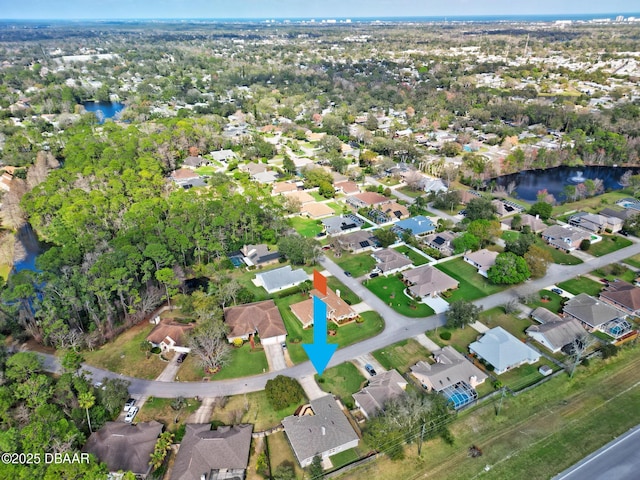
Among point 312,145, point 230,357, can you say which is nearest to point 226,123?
point 312,145

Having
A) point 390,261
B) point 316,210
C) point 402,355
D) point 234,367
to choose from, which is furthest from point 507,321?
point 316,210

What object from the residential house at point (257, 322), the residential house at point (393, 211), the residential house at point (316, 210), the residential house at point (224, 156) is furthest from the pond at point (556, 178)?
the residential house at point (224, 156)

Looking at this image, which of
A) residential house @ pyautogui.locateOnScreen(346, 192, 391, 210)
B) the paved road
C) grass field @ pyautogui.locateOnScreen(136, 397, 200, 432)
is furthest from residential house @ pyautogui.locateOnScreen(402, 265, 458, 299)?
grass field @ pyautogui.locateOnScreen(136, 397, 200, 432)

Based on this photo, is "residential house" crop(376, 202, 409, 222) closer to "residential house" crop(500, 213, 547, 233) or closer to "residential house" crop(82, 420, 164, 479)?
"residential house" crop(500, 213, 547, 233)

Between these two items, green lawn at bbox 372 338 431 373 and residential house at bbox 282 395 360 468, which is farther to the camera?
green lawn at bbox 372 338 431 373

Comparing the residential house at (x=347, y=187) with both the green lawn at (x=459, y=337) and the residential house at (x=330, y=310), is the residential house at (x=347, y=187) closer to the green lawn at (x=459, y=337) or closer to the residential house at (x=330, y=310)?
the residential house at (x=330, y=310)

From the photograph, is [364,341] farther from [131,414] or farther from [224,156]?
[224,156]

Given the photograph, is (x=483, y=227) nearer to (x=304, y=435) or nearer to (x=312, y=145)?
(x=304, y=435)
